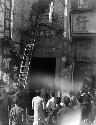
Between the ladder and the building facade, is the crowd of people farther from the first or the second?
the ladder

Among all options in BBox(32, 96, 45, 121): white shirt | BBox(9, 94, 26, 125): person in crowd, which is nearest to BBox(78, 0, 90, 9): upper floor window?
BBox(32, 96, 45, 121): white shirt

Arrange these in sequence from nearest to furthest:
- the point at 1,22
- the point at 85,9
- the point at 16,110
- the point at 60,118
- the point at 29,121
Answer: the point at 60,118
the point at 16,110
the point at 29,121
the point at 85,9
the point at 1,22

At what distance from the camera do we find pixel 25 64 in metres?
21.0

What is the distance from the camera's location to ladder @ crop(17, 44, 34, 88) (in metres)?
20.2

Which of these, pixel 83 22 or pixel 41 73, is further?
pixel 41 73

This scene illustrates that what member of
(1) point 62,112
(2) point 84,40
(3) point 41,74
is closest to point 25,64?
(3) point 41,74

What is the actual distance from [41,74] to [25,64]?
2.03 metres

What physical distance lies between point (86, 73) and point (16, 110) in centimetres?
986

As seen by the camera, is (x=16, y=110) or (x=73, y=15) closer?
(x=16, y=110)

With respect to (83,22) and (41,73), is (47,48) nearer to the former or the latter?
(41,73)

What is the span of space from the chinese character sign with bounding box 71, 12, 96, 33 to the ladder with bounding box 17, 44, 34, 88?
3.48m

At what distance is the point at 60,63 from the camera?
68.7ft

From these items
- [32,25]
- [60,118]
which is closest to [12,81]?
[32,25]

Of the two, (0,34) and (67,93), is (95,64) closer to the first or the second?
(67,93)
